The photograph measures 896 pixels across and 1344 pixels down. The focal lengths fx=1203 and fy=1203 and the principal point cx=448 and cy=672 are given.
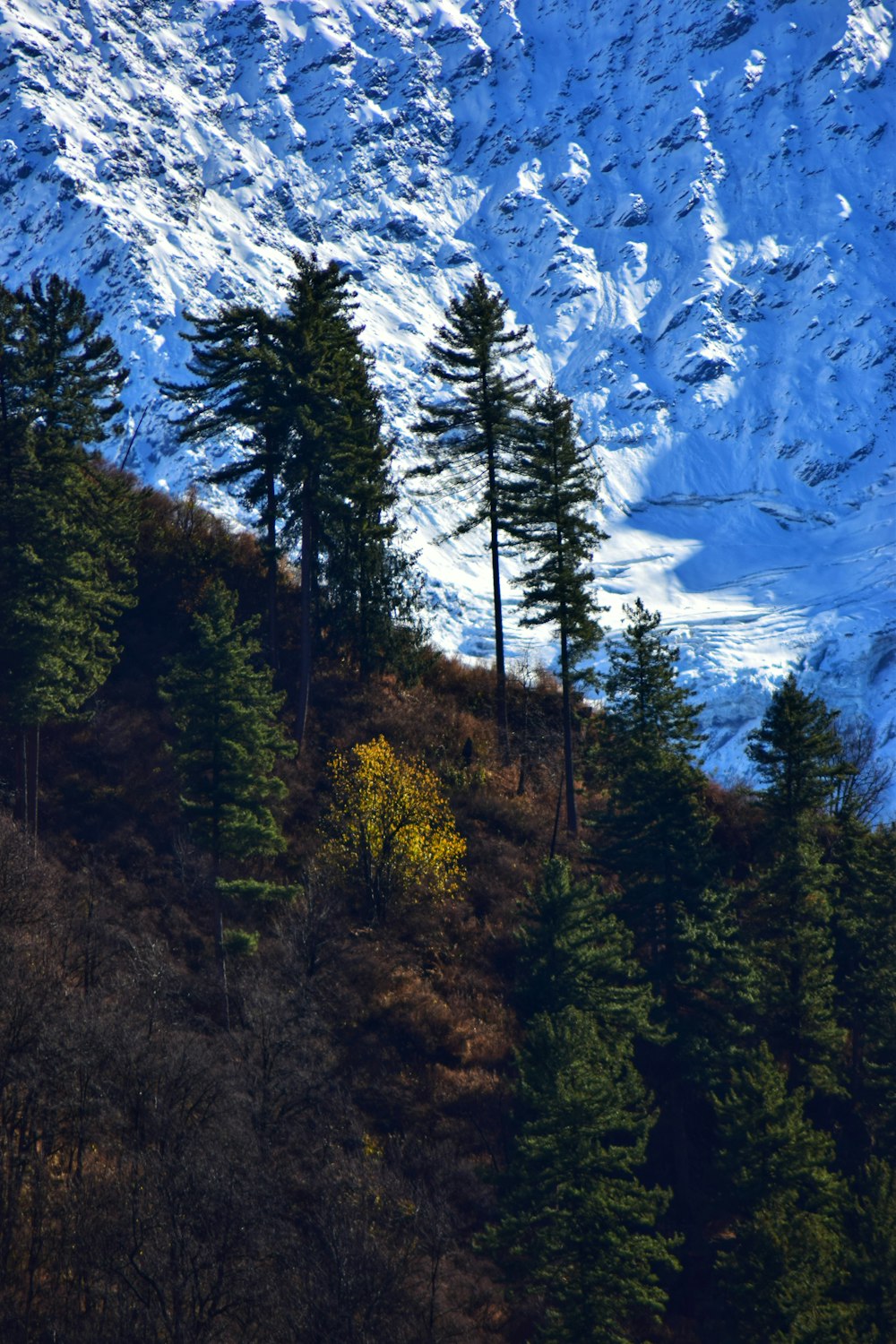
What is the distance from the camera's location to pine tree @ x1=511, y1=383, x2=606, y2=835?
129ft

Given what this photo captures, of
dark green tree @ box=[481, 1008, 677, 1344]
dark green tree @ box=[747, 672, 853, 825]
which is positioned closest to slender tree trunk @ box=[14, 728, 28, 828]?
dark green tree @ box=[481, 1008, 677, 1344]

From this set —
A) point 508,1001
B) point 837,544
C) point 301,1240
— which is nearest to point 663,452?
point 837,544

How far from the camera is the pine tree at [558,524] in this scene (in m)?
39.4

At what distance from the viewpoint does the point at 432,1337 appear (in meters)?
22.3

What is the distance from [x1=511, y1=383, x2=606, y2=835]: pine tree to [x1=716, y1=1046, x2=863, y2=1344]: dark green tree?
11.8 meters

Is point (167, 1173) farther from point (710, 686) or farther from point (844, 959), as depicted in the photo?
point (710, 686)

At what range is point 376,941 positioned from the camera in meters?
33.8

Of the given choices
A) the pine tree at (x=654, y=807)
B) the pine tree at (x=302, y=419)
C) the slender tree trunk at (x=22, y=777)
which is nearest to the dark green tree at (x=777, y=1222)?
the pine tree at (x=654, y=807)

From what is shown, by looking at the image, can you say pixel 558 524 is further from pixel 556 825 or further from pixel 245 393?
pixel 245 393

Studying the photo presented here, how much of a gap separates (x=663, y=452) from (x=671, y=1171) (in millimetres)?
176266

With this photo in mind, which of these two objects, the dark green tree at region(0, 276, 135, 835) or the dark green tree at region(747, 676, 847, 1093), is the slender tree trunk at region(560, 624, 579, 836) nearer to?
the dark green tree at region(747, 676, 847, 1093)

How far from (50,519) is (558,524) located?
52.7 feet

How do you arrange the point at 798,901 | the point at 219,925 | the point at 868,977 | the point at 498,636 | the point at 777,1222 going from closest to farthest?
the point at 777,1222 → the point at 219,925 → the point at 798,901 → the point at 868,977 → the point at 498,636

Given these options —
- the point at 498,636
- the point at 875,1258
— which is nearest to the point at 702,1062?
the point at 875,1258
